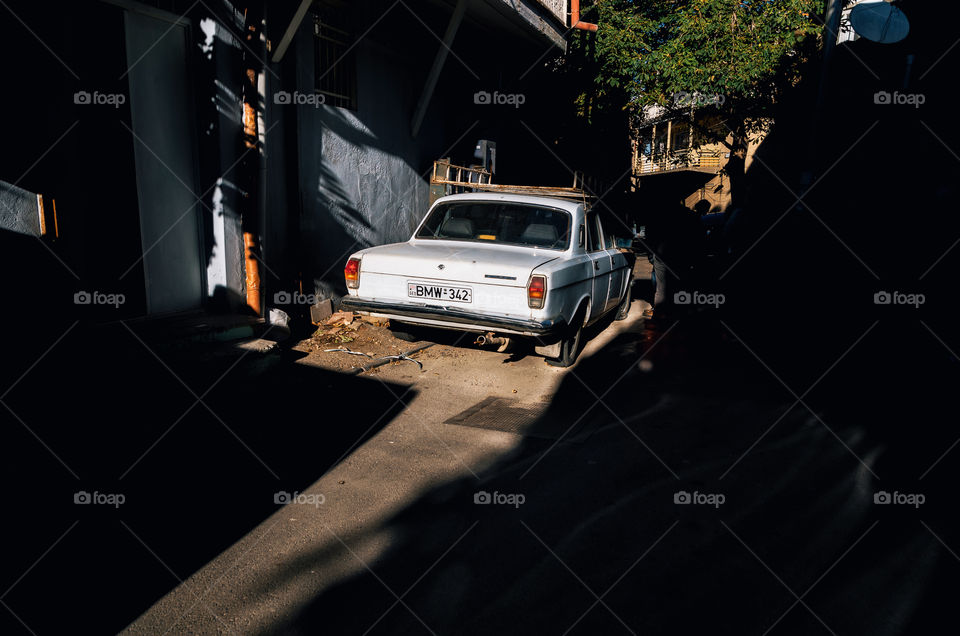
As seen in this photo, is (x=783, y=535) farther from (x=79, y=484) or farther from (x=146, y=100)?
(x=146, y=100)

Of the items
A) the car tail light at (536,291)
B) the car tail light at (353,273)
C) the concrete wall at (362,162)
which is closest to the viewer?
the car tail light at (536,291)

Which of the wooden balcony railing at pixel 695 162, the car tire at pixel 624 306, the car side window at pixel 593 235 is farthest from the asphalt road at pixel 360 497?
the wooden balcony railing at pixel 695 162

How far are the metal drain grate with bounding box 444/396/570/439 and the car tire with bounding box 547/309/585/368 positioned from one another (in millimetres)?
1113

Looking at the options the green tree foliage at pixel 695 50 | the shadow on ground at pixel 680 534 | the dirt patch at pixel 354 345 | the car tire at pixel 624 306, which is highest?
the green tree foliage at pixel 695 50

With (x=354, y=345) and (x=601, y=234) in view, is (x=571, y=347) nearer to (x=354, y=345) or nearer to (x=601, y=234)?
(x=601, y=234)

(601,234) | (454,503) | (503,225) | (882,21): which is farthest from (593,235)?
(882,21)

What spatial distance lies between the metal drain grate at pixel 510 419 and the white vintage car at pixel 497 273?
63 cm

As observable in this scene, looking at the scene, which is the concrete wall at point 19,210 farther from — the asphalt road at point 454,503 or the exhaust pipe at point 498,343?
the exhaust pipe at point 498,343

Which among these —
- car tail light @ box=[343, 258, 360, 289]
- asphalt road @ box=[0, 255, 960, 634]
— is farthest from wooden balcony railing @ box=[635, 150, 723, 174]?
asphalt road @ box=[0, 255, 960, 634]

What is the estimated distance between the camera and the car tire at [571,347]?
20.2 feet

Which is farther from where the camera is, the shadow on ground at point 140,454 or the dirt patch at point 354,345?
the dirt patch at point 354,345

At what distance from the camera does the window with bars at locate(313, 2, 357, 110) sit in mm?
8117

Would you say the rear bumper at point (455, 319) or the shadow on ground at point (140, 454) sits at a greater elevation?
the rear bumper at point (455, 319)

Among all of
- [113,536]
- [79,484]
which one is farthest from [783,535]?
[79,484]
